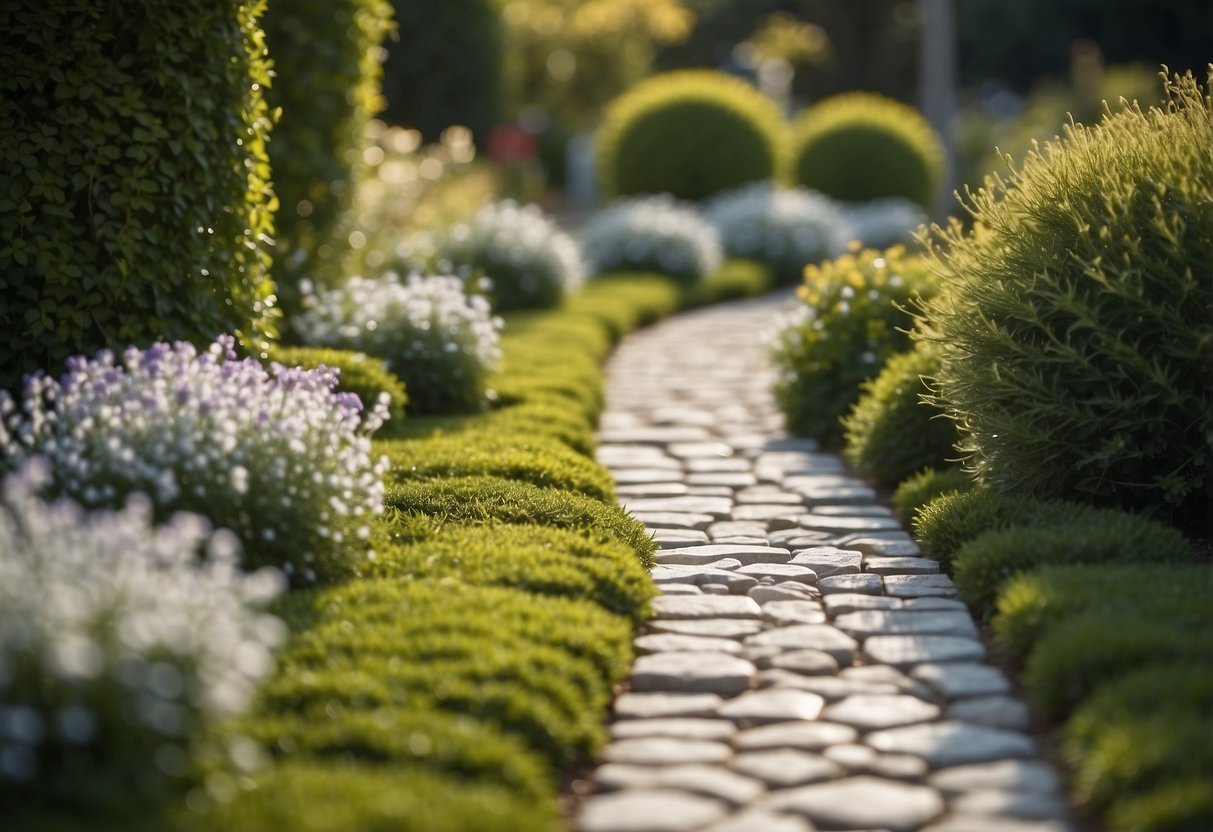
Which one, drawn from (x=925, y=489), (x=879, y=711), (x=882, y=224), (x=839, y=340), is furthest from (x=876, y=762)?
(x=882, y=224)

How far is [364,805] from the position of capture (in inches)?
134

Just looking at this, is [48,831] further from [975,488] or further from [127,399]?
[975,488]

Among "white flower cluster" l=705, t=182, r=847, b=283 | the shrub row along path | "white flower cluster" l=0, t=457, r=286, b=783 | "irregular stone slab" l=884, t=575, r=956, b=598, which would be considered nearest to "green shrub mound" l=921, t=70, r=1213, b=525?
"irregular stone slab" l=884, t=575, r=956, b=598

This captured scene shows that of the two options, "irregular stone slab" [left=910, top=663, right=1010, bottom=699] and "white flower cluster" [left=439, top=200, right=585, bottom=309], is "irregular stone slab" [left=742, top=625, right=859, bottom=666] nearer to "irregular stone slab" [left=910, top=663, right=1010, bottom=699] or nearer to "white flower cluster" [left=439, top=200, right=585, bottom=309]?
"irregular stone slab" [left=910, top=663, right=1010, bottom=699]

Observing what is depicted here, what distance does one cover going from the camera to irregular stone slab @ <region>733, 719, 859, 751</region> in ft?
14.2

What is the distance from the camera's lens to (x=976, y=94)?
51.3 m

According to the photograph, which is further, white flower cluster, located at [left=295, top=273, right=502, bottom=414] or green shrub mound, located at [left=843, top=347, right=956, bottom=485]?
white flower cluster, located at [left=295, top=273, right=502, bottom=414]

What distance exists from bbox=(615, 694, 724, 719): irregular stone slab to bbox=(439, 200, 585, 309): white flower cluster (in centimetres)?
867

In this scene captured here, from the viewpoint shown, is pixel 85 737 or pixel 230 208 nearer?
pixel 85 737

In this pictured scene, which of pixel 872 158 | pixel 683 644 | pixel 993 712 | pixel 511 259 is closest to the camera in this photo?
pixel 993 712

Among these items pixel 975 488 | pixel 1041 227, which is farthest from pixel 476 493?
pixel 1041 227

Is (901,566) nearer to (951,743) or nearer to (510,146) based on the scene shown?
(951,743)

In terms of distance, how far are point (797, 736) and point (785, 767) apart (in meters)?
0.24

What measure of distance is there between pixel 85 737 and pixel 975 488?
424 centimetres
